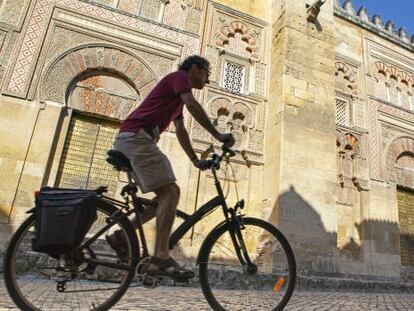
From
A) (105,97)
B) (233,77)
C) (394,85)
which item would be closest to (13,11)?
(105,97)

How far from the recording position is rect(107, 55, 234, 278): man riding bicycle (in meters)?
1.77

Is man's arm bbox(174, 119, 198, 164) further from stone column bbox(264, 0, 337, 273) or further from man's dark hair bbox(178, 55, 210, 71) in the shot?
stone column bbox(264, 0, 337, 273)

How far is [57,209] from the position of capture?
1628 millimetres

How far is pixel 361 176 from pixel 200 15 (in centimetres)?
515

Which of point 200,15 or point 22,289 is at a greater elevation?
point 200,15

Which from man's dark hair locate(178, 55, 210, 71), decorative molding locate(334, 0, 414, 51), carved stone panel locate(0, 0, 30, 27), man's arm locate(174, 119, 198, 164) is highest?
decorative molding locate(334, 0, 414, 51)

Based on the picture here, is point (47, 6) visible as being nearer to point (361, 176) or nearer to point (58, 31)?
point (58, 31)

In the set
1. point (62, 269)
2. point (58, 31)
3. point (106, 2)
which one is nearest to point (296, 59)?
point (106, 2)

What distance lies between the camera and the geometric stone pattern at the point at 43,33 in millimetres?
5508

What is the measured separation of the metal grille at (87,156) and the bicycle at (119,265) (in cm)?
372

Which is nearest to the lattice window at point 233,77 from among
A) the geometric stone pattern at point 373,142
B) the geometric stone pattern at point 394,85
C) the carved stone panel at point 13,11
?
the geometric stone pattern at point 373,142

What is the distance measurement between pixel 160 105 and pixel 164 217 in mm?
645

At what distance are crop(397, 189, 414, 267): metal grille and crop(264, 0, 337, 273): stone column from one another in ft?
10.2

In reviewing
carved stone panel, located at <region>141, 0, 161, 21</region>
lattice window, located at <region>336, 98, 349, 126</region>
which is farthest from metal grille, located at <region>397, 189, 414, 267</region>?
carved stone panel, located at <region>141, 0, 161, 21</region>
